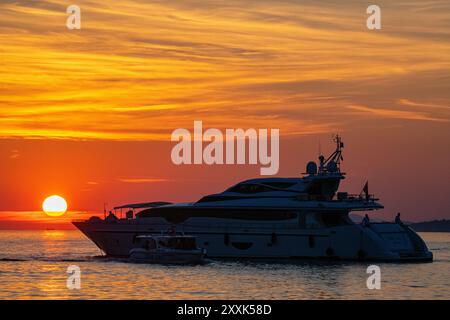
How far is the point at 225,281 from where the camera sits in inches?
2377

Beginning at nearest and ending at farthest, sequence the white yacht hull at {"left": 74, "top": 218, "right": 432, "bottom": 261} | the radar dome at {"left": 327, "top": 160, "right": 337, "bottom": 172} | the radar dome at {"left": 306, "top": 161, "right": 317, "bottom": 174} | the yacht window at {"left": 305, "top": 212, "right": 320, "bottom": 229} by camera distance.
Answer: the white yacht hull at {"left": 74, "top": 218, "right": 432, "bottom": 261} → the yacht window at {"left": 305, "top": 212, "right": 320, "bottom": 229} → the radar dome at {"left": 327, "top": 160, "right": 337, "bottom": 172} → the radar dome at {"left": 306, "top": 161, "right": 317, "bottom": 174}

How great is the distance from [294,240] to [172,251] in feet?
38.1

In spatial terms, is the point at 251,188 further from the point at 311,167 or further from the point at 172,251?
the point at 172,251

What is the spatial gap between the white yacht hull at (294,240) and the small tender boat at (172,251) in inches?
212

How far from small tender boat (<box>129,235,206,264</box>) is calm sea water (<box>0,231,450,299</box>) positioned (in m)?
1.36

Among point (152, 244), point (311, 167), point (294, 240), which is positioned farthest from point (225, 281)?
point (311, 167)

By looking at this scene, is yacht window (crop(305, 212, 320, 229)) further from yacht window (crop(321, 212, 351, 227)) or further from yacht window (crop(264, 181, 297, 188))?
yacht window (crop(264, 181, 297, 188))

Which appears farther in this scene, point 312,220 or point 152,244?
point 312,220

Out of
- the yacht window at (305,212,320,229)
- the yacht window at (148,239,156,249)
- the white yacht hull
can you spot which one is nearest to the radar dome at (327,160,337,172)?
the yacht window at (305,212,320,229)

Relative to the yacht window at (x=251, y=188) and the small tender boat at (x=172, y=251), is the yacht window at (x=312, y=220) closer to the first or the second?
the yacht window at (x=251, y=188)

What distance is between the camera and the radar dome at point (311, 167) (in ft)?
274

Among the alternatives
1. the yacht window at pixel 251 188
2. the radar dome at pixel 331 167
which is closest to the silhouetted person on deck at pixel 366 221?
the radar dome at pixel 331 167

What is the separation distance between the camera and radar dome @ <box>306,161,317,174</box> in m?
83.6
